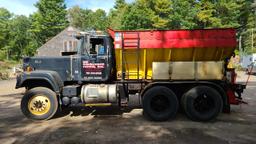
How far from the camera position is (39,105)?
9.89 m

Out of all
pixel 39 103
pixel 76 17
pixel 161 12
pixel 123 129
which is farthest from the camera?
pixel 76 17

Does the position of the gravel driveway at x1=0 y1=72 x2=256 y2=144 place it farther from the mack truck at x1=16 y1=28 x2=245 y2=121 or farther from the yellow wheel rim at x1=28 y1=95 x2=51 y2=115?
the mack truck at x1=16 y1=28 x2=245 y2=121

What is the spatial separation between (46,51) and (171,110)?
39.4 meters

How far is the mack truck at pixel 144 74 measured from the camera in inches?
370

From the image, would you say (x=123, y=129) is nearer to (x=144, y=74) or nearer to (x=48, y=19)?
(x=144, y=74)

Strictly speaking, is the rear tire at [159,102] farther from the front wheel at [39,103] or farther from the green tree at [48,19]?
the green tree at [48,19]

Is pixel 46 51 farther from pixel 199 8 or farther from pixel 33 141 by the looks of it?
pixel 33 141

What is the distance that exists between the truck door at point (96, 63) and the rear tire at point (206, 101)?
113 inches

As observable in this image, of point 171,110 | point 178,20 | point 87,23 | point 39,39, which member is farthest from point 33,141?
point 87,23

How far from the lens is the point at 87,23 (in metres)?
123

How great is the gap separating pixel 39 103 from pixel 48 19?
65281 millimetres

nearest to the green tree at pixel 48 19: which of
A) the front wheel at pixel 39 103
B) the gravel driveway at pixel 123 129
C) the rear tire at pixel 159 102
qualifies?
the gravel driveway at pixel 123 129

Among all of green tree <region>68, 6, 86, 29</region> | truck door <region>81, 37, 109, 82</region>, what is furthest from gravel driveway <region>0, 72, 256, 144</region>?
green tree <region>68, 6, 86, 29</region>

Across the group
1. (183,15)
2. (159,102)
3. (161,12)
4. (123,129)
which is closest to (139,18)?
(161,12)
